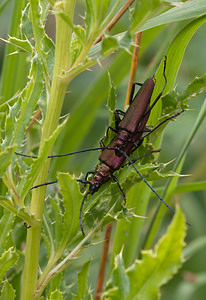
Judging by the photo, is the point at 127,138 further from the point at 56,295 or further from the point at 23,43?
the point at 56,295

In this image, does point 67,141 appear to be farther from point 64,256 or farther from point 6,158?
point 6,158

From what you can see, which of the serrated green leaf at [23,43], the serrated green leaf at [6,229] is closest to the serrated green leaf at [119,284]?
the serrated green leaf at [6,229]

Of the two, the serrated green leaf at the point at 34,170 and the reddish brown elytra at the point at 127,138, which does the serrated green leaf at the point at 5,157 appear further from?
the reddish brown elytra at the point at 127,138

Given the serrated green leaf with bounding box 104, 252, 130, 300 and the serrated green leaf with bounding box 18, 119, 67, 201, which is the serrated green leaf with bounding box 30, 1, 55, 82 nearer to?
the serrated green leaf with bounding box 18, 119, 67, 201

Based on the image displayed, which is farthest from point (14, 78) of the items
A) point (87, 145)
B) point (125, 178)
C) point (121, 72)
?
point (87, 145)

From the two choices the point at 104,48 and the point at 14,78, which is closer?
the point at 104,48

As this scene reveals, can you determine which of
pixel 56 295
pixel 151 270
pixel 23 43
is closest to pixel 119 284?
pixel 151 270
